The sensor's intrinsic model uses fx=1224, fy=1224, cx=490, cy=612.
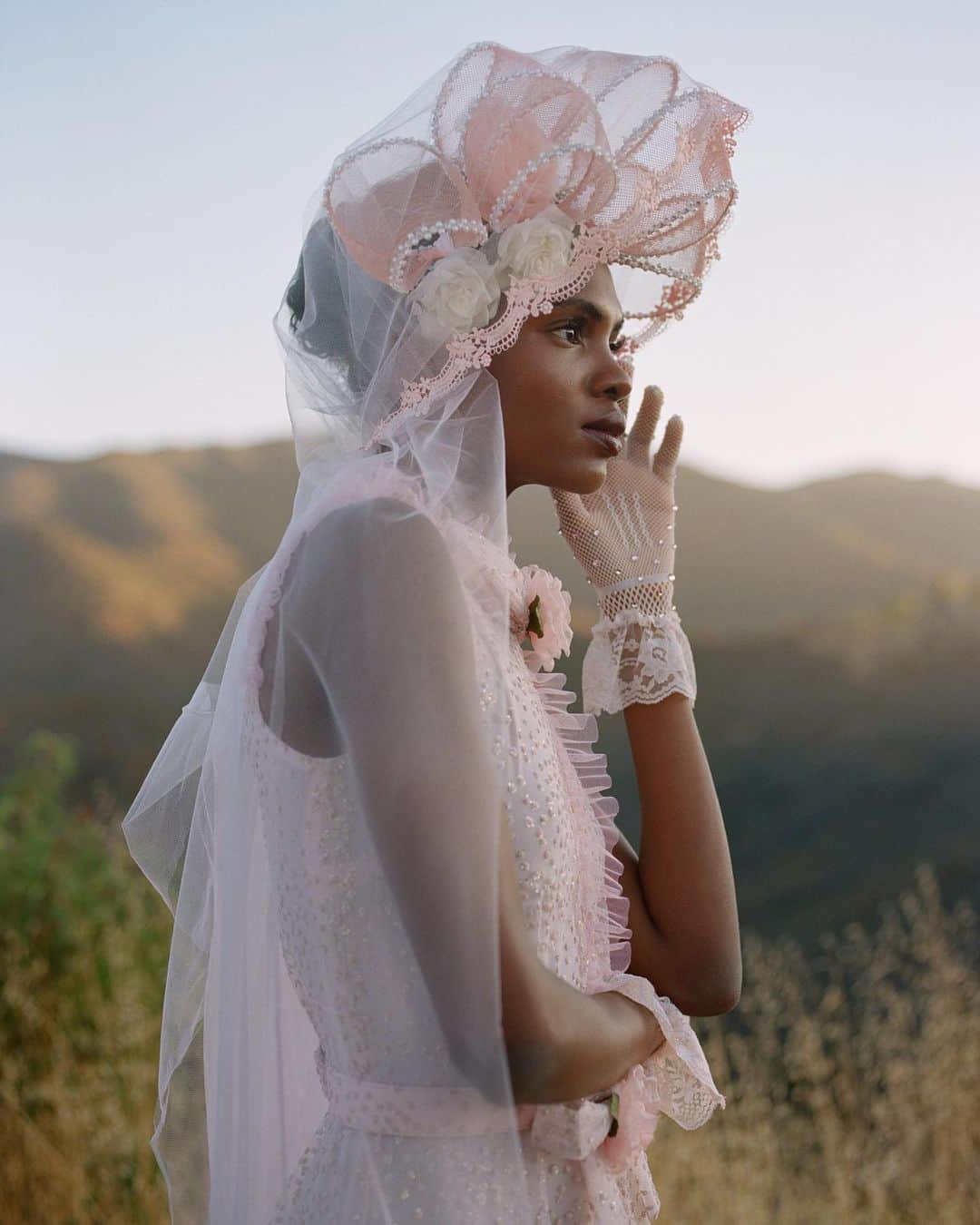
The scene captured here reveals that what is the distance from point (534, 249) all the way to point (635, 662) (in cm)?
59

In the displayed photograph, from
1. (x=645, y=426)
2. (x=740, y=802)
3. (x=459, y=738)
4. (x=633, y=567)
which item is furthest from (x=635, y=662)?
(x=740, y=802)

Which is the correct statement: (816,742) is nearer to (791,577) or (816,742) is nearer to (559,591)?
(791,577)

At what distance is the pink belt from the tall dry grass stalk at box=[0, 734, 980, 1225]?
1807 mm

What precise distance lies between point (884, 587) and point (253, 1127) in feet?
19.3

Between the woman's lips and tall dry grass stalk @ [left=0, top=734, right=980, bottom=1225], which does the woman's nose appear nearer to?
the woman's lips

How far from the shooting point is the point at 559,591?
163 centimetres

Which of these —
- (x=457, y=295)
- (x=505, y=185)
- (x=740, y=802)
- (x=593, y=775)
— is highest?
(x=505, y=185)

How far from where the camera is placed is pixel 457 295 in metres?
1.47

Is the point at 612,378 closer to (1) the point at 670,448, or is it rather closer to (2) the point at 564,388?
(2) the point at 564,388

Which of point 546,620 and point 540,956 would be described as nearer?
point 540,956

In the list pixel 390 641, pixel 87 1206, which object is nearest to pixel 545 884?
pixel 390 641

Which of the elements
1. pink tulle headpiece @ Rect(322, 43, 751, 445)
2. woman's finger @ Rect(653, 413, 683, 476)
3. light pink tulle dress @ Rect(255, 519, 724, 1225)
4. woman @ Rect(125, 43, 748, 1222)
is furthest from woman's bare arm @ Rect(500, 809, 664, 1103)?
woman's finger @ Rect(653, 413, 683, 476)

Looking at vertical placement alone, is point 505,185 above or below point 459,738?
above

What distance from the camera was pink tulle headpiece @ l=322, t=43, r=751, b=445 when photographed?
4.86 feet
